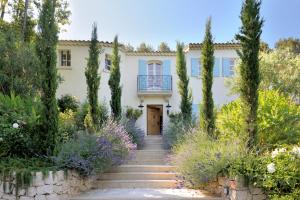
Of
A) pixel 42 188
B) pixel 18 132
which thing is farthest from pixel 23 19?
pixel 42 188

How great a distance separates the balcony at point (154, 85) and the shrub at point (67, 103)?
4.08 meters

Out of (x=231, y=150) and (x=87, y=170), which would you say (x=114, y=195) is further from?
(x=231, y=150)

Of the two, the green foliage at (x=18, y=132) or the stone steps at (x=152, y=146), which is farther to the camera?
the stone steps at (x=152, y=146)

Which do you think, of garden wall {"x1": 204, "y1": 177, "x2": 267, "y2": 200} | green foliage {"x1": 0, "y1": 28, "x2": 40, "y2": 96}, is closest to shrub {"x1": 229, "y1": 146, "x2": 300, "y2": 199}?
garden wall {"x1": 204, "y1": 177, "x2": 267, "y2": 200}

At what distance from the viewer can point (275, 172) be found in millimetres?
6012

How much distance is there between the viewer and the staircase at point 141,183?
7.30 metres

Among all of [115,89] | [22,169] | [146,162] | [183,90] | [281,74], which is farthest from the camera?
[281,74]

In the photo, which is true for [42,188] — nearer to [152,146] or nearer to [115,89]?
[152,146]

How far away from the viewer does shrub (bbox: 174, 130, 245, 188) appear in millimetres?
7137

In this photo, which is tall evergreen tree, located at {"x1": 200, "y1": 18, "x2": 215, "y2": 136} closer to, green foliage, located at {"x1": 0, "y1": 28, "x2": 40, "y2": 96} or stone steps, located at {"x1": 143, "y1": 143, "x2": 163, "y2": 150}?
stone steps, located at {"x1": 143, "y1": 143, "x2": 163, "y2": 150}

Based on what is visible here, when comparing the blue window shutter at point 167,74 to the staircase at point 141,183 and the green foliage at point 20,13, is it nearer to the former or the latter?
the green foliage at point 20,13

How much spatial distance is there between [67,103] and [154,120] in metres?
7.03

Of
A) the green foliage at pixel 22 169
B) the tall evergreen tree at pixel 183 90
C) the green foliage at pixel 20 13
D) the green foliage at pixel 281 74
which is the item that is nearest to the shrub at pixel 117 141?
the green foliage at pixel 22 169

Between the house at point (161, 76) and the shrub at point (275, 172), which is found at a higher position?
the house at point (161, 76)
